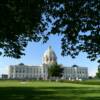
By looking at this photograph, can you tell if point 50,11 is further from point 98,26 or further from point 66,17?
point 98,26

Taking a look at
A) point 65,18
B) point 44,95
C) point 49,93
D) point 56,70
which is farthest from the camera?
point 56,70

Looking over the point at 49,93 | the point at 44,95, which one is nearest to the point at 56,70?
the point at 49,93

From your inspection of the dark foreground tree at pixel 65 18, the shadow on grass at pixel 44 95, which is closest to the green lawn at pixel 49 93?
the shadow on grass at pixel 44 95

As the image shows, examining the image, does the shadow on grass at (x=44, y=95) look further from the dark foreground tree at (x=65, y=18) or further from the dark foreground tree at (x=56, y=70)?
the dark foreground tree at (x=56, y=70)

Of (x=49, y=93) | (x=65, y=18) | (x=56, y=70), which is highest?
(x=56, y=70)

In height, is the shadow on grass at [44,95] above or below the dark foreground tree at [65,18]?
below

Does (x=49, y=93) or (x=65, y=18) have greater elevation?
(x=65, y=18)

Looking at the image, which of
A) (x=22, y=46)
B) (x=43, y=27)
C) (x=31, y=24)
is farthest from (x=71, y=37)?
(x=22, y=46)

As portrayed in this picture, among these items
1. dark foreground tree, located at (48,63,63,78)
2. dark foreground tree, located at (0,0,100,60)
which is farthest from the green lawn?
dark foreground tree, located at (48,63,63,78)

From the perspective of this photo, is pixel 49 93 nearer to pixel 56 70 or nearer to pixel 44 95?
pixel 44 95

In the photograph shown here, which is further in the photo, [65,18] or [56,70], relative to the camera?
[56,70]

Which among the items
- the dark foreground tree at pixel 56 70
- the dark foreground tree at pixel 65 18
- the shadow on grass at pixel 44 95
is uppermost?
the dark foreground tree at pixel 56 70

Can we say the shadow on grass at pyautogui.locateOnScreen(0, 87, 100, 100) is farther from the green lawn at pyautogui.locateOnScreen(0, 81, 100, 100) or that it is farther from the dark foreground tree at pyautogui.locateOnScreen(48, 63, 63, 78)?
the dark foreground tree at pyautogui.locateOnScreen(48, 63, 63, 78)

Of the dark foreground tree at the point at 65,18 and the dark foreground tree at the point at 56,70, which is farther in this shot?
the dark foreground tree at the point at 56,70
